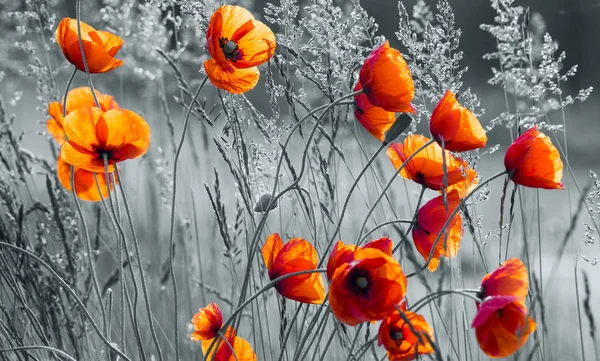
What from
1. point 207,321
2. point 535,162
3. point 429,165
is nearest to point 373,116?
point 429,165

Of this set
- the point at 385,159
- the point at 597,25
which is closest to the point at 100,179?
the point at 385,159

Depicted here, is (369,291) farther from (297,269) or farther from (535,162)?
(535,162)

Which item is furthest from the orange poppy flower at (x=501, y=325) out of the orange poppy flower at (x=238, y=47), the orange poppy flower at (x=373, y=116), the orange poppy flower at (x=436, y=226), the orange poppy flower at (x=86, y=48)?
the orange poppy flower at (x=86, y=48)

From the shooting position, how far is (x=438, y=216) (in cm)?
87

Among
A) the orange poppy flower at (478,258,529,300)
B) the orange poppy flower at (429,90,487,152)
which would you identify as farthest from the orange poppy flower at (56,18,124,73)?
the orange poppy flower at (478,258,529,300)

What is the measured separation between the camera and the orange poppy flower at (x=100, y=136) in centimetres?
92

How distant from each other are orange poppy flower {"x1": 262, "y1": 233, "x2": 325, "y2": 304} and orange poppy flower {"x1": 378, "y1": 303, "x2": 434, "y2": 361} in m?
0.11

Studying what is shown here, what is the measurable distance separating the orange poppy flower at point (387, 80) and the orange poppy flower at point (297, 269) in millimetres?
168

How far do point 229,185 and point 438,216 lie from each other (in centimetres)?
160

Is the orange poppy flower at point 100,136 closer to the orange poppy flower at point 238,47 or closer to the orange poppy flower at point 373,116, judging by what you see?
the orange poppy flower at point 238,47

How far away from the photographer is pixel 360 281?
29.1 inches

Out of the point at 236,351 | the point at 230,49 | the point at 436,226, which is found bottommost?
the point at 236,351

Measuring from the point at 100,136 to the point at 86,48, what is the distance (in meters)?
0.13

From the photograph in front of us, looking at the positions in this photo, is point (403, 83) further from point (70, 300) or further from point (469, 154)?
point (70, 300)
